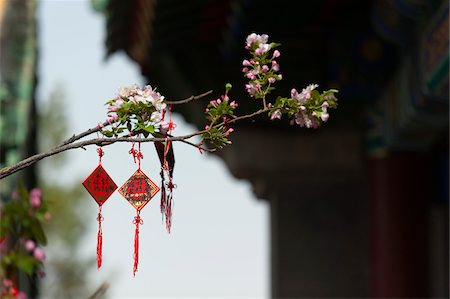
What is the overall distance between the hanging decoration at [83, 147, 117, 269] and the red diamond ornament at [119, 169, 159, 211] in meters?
0.08

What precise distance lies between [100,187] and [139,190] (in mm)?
184

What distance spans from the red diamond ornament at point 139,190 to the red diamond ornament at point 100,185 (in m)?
0.08

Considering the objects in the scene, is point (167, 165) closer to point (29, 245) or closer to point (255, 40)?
point (255, 40)

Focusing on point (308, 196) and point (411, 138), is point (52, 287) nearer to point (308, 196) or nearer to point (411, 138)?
point (308, 196)

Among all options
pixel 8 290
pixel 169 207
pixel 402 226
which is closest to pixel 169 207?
pixel 169 207

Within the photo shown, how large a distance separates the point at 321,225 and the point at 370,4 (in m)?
4.04

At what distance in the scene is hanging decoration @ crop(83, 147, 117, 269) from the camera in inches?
227

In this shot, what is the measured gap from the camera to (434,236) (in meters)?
17.8

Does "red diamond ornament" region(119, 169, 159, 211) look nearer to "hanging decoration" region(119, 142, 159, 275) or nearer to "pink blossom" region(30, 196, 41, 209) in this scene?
"hanging decoration" region(119, 142, 159, 275)

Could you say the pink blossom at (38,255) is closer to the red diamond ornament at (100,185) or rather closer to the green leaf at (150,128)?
the red diamond ornament at (100,185)

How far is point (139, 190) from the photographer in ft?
18.7

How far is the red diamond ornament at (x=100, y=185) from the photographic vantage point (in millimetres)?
5754

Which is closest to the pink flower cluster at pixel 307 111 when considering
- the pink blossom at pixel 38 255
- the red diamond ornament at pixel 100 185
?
the red diamond ornament at pixel 100 185

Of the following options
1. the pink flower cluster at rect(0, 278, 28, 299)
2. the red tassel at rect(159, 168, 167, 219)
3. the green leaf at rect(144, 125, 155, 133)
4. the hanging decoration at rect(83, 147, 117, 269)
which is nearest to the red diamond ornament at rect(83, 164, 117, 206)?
the hanging decoration at rect(83, 147, 117, 269)
